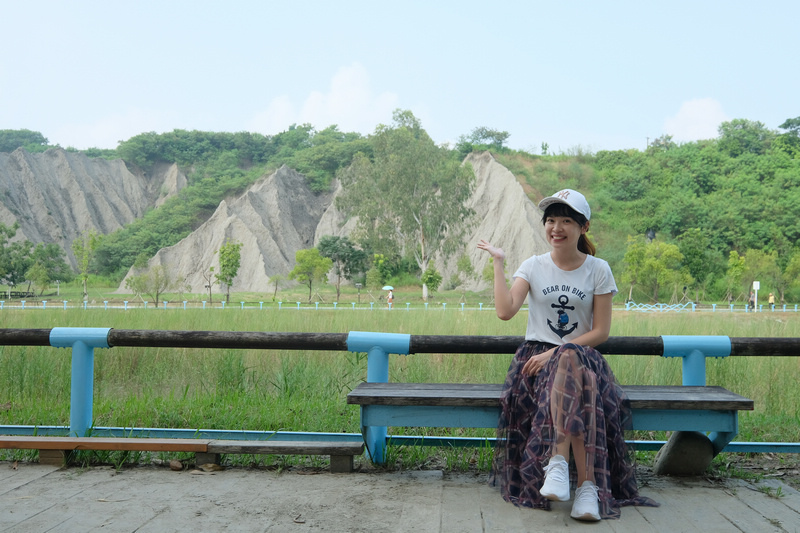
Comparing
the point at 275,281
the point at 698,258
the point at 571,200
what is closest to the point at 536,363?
the point at 571,200

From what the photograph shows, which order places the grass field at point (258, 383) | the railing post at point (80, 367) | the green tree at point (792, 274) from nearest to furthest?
the railing post at point (80, 367) → the grass field at point (258, 383) → the green tree at point (792, 274)

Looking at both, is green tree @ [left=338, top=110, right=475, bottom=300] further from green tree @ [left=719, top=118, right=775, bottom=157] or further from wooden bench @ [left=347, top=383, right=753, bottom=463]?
wooden bench @ [left=347, top=383, right=753, bottom=463]

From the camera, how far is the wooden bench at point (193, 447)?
3.03m

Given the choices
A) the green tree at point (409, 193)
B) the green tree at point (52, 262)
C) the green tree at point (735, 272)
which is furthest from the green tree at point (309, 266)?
the green tree at point (735, 272)

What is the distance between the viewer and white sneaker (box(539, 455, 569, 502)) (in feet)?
7.96

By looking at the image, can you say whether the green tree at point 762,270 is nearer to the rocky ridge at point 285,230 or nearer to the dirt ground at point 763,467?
the rocky ridge at point 285,230

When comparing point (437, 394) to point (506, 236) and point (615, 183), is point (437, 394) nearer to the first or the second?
point (506, 236)

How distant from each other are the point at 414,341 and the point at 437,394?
0.49 m

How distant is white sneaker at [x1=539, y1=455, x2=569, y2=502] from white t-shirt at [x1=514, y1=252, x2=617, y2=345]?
526 mm

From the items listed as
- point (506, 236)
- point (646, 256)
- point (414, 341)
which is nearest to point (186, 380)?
point (414, 341)

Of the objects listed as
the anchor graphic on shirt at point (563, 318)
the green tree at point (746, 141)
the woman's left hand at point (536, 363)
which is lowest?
the woman's left hand at point (536, 363)

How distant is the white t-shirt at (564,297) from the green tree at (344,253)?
44.8m

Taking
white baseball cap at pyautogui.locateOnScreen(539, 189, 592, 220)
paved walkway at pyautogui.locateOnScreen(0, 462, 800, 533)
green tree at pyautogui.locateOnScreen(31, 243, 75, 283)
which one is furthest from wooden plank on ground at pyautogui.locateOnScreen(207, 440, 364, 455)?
green tree at pyautogui.locateOnScreen(31, 243, 75, 283)

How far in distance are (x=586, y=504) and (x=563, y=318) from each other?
2.53 ft
